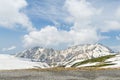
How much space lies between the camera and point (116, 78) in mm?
47219

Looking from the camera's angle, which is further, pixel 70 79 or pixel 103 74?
pixel 103 74

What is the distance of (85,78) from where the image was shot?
46.7 meters

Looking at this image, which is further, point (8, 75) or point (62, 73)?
point (62, 73)

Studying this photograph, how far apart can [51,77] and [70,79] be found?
3.00m

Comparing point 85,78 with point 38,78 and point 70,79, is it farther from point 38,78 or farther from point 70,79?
point 38,78

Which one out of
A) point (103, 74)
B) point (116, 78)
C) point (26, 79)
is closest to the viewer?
point (26, 79)

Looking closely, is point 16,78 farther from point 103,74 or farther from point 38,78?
point 103,74

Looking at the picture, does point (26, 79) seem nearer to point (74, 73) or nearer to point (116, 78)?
point (74, 73)

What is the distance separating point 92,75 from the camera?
163 ft

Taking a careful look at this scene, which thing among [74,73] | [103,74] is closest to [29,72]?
[74,73]

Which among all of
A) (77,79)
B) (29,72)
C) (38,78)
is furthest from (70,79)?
(29,72)

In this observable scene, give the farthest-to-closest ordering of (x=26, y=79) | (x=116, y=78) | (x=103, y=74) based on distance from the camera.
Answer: (x=103, y=74), (x=116, y=78), (x=26, y=79)

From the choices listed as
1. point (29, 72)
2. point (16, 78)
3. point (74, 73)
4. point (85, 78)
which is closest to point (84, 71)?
point (74, 73)

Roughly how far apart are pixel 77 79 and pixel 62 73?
586 centimetres
